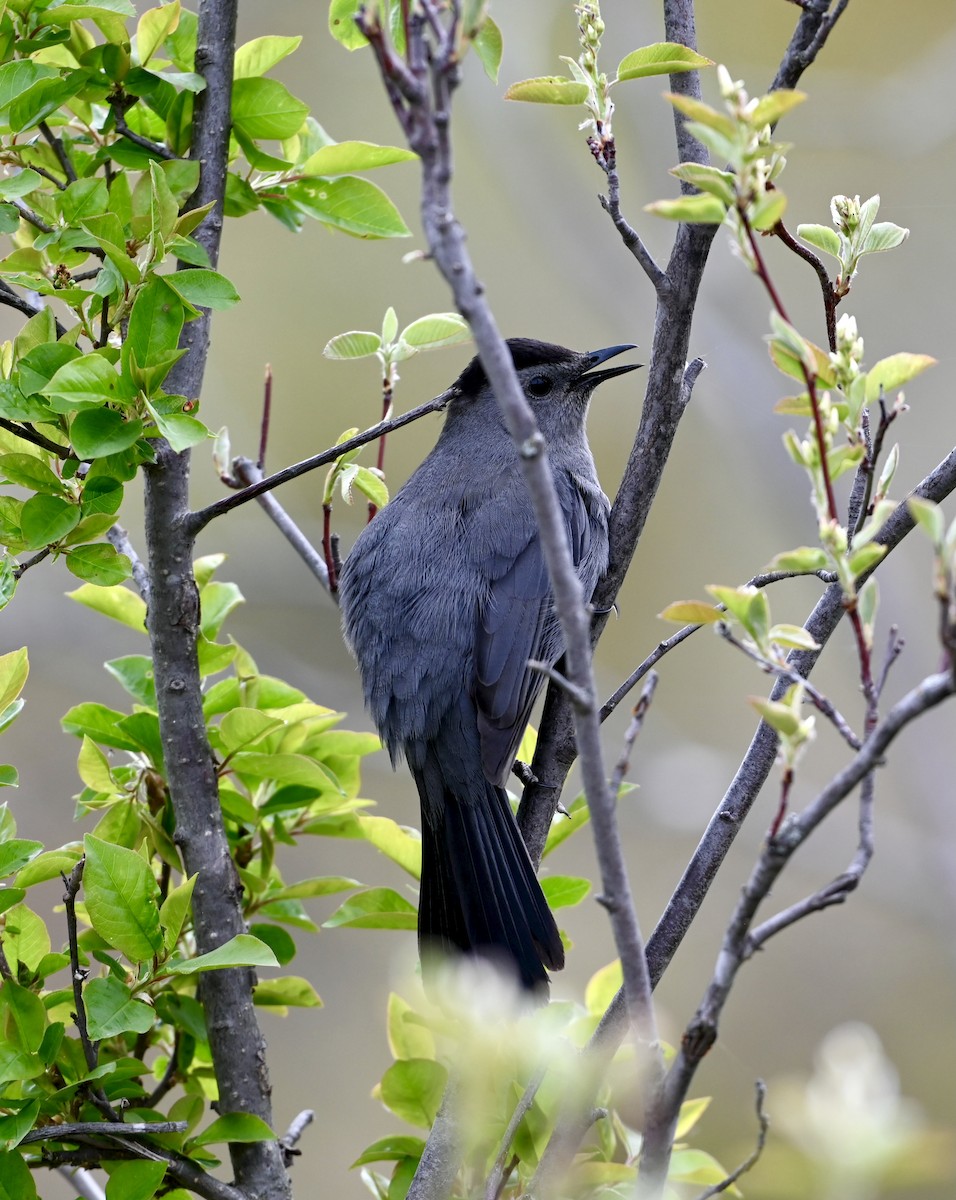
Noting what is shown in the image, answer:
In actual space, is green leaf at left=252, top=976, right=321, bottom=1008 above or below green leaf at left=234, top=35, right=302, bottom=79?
below

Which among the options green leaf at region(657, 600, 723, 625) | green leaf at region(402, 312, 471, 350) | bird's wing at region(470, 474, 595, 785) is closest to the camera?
green leaf at region(657, 600, 723, 625)

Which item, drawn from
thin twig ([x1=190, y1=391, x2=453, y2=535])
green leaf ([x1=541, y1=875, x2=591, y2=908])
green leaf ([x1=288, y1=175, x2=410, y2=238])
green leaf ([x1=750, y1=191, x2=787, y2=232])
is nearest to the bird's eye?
green leaf ([x1=288, y1=175, x2=410, y2=238])

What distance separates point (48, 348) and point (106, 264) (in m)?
0.17

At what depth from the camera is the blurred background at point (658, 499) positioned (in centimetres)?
667

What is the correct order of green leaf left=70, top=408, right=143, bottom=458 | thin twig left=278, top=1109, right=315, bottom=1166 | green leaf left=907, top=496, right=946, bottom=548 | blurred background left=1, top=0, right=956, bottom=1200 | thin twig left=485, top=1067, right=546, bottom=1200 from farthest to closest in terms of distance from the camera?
blurred background left=1, top=0, right=956, bottom=1200 → thin twig left=278, top=1109, right=315, bottom=1166 → green leaf left=70, top=408, right=143, bottom=458 → thin twig left=485, top=1067, right=546, bottom=1200 → green leaf left=907, top=496, right=946, bottom=548

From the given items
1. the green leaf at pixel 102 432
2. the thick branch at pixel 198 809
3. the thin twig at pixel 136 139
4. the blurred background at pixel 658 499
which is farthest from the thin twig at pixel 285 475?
the blurred background at pixel 658 499

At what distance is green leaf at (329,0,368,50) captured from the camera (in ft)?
7.30

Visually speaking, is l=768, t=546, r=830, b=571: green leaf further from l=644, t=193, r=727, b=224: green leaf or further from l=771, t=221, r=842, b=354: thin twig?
l=771, t=221, r=842, b=354: thin twig

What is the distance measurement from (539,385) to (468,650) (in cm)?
103

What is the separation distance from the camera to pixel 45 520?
1.84m

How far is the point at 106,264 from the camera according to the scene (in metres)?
1.87

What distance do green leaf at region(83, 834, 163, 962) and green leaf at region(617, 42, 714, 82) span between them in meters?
1.33

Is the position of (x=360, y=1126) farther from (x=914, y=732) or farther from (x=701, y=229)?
(x=701, y=229)

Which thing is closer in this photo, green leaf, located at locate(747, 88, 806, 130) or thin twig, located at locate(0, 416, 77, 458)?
green leaf, located at locate(747, 88, 806, 130)
